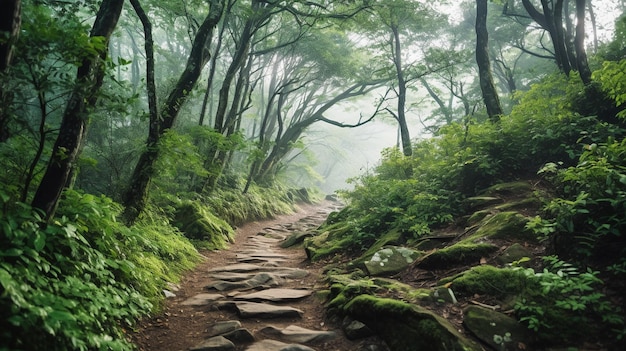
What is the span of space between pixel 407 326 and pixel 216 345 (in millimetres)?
1877

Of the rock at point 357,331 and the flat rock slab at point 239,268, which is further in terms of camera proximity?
the flat rock slab at point 239,268

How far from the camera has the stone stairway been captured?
3381 mm

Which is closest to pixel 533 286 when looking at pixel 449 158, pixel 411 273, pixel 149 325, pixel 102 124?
pixel 411 273

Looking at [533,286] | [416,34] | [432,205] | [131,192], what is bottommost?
[533,286]

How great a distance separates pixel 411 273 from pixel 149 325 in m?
3.35

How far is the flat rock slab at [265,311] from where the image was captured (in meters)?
4.08

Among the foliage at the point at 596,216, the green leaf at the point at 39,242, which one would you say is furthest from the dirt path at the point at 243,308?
the foliage at the point at 596,216

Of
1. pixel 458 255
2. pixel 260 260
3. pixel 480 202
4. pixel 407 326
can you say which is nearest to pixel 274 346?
pixel 407 326

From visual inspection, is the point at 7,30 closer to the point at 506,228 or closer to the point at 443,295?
the point at 443,295

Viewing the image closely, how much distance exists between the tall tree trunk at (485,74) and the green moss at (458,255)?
17.0 ft

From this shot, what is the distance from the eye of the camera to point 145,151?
20.7 ft

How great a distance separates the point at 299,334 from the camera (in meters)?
3.56

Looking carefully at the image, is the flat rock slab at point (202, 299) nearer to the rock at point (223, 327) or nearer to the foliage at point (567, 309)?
the rock at point (223, 327)

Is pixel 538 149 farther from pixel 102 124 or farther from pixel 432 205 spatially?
pixel 102 124
